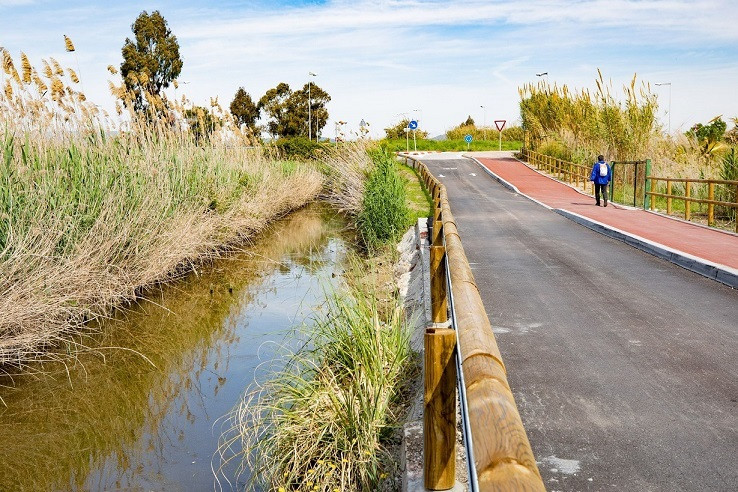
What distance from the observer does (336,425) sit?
5.60 meters

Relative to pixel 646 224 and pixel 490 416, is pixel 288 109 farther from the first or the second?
pixel 490 416

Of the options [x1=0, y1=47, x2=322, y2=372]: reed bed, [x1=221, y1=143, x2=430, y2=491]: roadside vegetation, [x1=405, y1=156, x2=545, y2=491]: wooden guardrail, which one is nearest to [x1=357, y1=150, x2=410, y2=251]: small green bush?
[x1=0, y1=47, x2=322, y2=372]: reed bed

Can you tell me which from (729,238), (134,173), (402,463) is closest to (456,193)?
(729,238)

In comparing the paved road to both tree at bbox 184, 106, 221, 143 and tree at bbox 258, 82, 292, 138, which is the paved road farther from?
tree at bbox 258, 82, 292, 138

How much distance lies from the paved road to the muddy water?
8.94 ft

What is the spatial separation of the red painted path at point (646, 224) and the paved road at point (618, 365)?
1184mm

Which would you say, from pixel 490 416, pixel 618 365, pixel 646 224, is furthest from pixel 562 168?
pixel 490 416

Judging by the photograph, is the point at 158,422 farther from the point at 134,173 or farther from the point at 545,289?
the point at 134,173

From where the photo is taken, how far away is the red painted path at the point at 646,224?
1309 cm

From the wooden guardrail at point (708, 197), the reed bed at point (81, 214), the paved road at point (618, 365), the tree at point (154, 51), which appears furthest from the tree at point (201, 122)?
the tree at point (154, 51)

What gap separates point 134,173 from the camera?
41.8ft

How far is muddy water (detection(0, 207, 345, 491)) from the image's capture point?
6.32 m

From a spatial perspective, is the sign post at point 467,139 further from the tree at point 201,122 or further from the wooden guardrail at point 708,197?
the tree at point 201,122

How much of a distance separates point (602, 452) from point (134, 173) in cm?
1013
